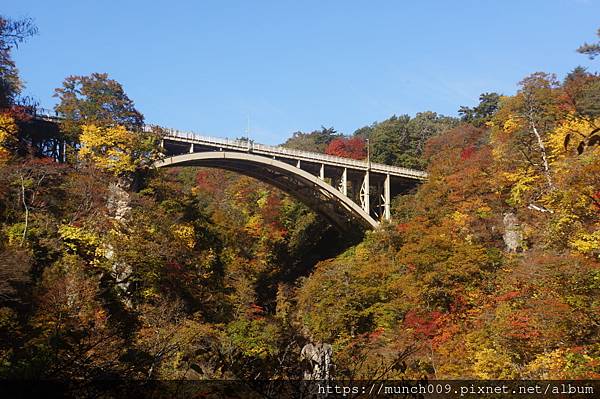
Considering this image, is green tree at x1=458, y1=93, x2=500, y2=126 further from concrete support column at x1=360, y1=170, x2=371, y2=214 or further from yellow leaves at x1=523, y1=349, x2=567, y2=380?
yellow leaves at x1=523, y1=349, x2=567, y2=380

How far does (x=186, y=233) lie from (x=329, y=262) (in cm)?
650

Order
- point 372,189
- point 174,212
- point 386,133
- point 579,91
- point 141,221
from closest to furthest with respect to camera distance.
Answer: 1. point 141,221
2. point 174,212
3. point 579,91
4. point 372,189
5. point 386,133

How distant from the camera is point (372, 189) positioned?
32.3m

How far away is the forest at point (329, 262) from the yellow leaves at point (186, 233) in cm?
8

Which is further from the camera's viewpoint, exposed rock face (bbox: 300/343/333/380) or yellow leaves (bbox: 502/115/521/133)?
yellow leaves (bbox: 502/115/521/133)

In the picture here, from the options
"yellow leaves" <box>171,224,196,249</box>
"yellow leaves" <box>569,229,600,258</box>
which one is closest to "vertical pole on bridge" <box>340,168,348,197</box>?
"yellow leaves" <box>171,224,196,249</box>

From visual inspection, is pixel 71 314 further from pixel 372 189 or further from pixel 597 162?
pixel 372 189

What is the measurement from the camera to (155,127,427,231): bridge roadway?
25.8 metres

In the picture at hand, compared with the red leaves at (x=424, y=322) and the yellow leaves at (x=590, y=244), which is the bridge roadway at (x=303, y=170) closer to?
the red leaves at (x=424, y=322)

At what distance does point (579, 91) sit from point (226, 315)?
67.7ft

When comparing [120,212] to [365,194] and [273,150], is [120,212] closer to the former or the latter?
[273,150]

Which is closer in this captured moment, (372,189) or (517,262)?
(517,262)

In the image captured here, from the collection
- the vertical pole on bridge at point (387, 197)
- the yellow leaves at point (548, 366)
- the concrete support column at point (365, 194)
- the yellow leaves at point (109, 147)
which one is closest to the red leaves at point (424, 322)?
the yellow leaves at point (548, 366)

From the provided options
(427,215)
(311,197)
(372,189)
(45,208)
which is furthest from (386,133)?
(45,208)
